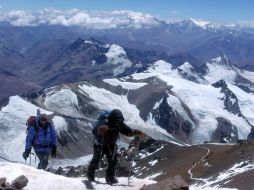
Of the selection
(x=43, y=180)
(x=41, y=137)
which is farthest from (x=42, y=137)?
(x=43, y=180)

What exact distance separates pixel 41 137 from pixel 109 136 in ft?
17.3

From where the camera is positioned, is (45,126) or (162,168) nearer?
(45,126)

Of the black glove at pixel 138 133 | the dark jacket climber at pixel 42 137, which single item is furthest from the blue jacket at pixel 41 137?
the black glove at pixel 138 133

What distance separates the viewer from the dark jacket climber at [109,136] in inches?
1095

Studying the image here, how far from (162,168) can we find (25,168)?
124 m

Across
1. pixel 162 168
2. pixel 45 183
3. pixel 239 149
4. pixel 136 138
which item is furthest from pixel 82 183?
pixel 162 168

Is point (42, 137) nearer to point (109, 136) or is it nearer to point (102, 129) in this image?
point (109, 136)

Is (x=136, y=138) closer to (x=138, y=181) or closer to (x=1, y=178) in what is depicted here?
(x=138, y=181)

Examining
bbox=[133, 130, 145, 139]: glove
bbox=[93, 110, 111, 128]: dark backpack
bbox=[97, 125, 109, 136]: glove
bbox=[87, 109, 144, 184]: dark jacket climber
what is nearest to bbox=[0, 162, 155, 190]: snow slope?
bbox=[87, 109, 144, 184]: dark jacket climber

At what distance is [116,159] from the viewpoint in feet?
95.7

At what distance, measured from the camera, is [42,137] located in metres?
31.4

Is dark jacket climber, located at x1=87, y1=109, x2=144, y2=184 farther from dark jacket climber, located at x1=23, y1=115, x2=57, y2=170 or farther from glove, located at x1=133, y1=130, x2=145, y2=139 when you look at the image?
dark jacket climber, located at x1=23, y1=115, x2=57, y2=170

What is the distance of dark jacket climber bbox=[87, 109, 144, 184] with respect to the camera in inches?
1095

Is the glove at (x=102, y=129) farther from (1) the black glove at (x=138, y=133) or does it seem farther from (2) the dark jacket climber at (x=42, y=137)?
(2) the dark jacket climber at (x=42, y=137)
